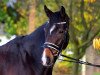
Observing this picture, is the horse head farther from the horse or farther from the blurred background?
the blurred background

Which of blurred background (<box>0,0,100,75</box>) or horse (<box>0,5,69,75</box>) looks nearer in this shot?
horse (<box>0,5,69,75</box>)

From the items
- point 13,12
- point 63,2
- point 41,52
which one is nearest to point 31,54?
point 41,52

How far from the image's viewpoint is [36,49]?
6516 millimetres

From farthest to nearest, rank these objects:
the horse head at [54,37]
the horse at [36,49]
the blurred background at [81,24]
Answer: the blurred background at [81,24], the horse at [36,49], the horse head at [54,37]

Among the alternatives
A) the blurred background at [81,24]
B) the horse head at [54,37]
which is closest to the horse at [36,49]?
the horse head at [54,37]

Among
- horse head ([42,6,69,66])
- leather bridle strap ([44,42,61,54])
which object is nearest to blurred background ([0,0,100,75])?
horse head ([42,6,69,66])

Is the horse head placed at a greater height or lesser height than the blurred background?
lesser

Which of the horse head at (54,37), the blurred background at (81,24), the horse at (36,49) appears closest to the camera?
the horse head at (54,37)

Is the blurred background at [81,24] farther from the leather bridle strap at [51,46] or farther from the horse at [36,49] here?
the leather bridle strap at [51,46]

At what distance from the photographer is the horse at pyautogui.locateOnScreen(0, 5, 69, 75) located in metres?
6.35

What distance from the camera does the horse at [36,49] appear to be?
635 cm

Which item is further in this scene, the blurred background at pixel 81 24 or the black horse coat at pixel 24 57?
the blurred background at pixel 81 24

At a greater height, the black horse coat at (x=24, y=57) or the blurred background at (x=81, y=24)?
the blurred background at (x=81, y=24)

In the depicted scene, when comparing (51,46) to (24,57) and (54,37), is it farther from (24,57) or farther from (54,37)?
(24,57)
